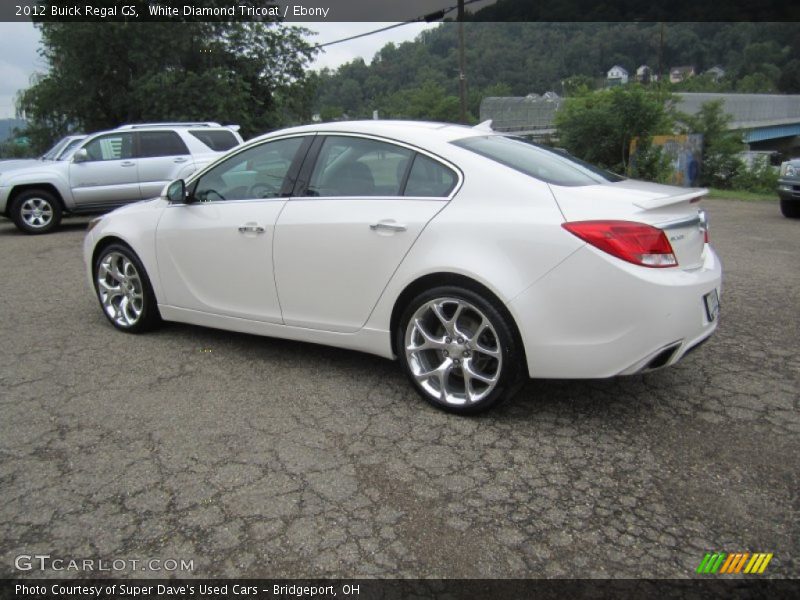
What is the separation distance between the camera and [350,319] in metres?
3.95

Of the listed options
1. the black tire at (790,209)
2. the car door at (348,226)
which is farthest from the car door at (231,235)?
the black tire at (790,209)

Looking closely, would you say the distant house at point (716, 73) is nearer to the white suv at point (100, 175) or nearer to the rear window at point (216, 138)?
the rear window at point (216, 138)

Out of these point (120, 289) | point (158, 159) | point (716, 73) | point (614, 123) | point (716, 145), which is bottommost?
point (120, 289)

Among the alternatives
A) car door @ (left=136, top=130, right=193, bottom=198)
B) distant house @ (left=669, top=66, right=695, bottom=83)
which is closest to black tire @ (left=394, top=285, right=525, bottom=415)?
car door @ (left=136, top=130, right=193, bottom=198)

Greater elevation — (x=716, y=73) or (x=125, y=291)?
(x=716, y=73)

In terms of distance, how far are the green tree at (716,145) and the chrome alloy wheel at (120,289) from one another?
20.8m

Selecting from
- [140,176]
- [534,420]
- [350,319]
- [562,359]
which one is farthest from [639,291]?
[140,176]

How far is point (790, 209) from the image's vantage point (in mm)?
11820

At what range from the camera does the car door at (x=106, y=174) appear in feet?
38.7

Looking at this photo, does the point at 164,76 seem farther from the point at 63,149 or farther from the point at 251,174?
the point at 251,174

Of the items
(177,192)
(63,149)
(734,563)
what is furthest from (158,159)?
(734,563)

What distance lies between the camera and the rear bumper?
10.3 ft

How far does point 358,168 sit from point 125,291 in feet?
7.75

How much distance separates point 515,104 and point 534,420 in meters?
36.4
